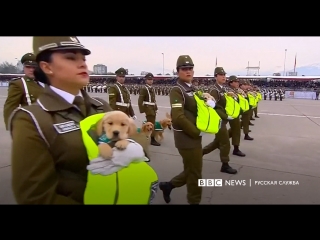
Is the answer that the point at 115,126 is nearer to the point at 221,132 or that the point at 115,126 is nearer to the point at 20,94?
the point at 20,94

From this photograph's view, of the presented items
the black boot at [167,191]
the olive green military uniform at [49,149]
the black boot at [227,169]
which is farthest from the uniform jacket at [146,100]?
the olive green military uniform at [49,149]

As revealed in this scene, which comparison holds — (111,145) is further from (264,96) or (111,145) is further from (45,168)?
(264,96)

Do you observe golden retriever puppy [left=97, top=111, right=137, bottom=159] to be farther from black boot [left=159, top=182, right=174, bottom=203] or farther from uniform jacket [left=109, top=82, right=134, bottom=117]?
uniform jacket [left=109, top=82, right=134, bottom=117]

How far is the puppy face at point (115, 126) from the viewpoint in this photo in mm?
1354

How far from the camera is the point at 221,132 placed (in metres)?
4.40

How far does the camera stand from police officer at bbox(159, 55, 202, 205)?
9.34ft

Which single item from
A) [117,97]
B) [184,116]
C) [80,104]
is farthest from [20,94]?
[117,97]

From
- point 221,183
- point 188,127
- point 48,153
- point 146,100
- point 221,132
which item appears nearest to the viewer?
point 48,153

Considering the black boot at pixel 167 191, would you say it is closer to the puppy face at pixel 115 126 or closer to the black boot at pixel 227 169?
the black boot at pixel 227 169

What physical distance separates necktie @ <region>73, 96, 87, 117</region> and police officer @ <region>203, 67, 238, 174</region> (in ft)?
10.8

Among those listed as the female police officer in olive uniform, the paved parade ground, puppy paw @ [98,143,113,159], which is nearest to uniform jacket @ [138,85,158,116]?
the paved parade ground

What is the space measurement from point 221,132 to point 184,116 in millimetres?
1767

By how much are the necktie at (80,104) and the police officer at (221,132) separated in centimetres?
328
